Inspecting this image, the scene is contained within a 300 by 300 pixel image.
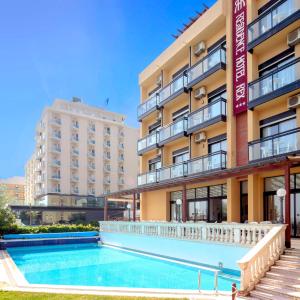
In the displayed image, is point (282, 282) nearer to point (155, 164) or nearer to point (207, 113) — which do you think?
point (207, 113)

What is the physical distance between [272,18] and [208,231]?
10559 mm

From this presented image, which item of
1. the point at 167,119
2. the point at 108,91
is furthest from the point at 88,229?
the point at 108,91

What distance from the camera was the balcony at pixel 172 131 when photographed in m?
24.5

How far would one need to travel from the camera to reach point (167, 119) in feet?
92.3

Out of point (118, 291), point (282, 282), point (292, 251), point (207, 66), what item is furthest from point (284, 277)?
point (207, 66)

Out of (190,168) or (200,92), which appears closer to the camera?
(190,168)

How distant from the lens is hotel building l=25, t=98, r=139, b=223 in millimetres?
62906

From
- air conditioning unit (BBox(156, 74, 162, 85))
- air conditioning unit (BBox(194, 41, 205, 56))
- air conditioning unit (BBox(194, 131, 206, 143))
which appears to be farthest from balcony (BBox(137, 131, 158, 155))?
air conditioning unit (BBox(194, 41, 205, 56))

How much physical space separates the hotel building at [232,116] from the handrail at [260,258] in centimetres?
145

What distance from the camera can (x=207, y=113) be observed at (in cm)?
2211

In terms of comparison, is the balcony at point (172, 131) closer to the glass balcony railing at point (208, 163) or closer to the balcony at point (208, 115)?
the balcony at point (208, 115)

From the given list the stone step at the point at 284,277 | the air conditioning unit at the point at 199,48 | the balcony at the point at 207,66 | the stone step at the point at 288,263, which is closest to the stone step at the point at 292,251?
the stone step at the point at 288,263

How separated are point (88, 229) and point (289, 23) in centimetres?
2142

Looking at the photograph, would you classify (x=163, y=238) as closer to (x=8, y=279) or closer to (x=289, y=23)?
(x=8, y=279)
